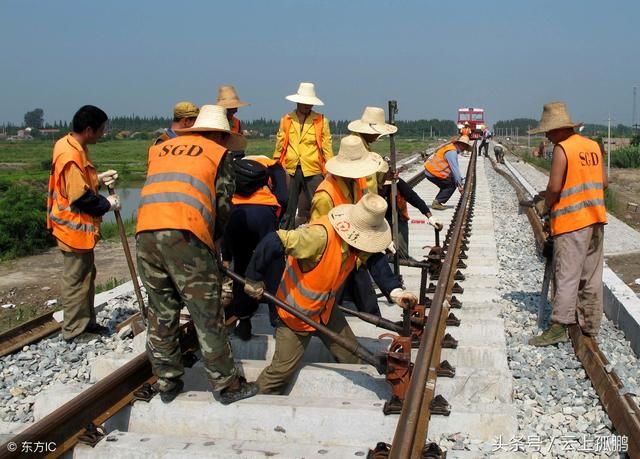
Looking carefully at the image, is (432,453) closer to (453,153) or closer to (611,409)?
(611,409)

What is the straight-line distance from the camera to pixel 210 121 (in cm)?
387

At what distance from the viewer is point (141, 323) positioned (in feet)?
17.4

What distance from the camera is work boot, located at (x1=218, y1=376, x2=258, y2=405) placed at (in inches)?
153

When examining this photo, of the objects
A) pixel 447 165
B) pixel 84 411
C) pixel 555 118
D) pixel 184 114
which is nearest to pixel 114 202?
pixel 184 114

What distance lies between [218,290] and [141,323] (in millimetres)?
1706

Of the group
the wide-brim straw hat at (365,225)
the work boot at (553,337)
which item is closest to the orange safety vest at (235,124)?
the wide-brim straw hat at (365,225)

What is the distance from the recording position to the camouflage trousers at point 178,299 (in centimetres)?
366

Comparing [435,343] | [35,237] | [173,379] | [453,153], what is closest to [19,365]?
[173,379]

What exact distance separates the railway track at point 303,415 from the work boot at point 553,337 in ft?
1.38

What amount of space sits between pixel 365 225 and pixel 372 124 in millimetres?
2408

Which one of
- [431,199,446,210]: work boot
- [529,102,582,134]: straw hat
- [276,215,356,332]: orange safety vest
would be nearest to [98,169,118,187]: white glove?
[276,215,356,332]: orange safety vest

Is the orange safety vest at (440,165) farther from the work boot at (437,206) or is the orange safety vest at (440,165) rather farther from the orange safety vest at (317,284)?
the orange safety vest at (317,284)

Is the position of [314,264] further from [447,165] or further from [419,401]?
[447,165]

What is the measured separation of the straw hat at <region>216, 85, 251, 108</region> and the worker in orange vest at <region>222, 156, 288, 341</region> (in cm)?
119
